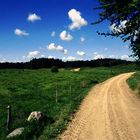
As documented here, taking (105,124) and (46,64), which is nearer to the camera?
(105,124)

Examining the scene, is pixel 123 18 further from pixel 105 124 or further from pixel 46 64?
pixel 46 64

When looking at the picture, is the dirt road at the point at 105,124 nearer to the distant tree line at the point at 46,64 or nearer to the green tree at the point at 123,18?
the green tree at the point at 123,18

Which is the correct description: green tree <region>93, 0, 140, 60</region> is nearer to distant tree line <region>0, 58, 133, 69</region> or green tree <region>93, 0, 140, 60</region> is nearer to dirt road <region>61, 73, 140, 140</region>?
dirt road <region>61, 73, 140, 140</region>

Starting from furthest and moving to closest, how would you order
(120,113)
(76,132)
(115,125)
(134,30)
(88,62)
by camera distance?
(88,62) → (134,30) → (120,113) → (115,125) → (76,132)

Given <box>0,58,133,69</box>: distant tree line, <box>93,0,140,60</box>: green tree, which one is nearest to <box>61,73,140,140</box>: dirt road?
<box>93,0,140,60</box>: green tree

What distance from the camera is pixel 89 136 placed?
14531 mm

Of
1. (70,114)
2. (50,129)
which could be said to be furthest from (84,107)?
(50,129)

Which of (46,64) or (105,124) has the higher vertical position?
(46,64)

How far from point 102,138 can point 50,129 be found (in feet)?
9.67

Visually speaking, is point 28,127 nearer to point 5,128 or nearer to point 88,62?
point 5,128

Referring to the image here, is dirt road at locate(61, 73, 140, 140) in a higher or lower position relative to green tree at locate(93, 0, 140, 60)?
lower

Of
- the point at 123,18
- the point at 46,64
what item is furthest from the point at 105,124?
the point at 46,64

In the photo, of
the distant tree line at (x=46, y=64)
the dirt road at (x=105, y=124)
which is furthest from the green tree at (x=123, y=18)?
the distant tree line at (x=46, y=64)

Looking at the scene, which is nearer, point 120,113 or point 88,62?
point 120,113
